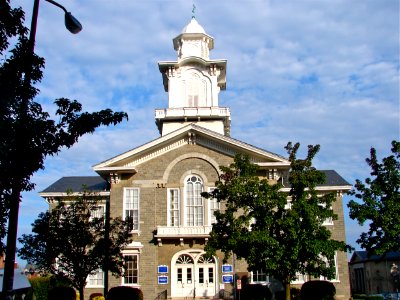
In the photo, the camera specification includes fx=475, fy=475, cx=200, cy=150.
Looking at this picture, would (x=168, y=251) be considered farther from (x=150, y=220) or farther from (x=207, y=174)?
(x=207, y=174)

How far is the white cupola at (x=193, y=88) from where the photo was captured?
40.4 m

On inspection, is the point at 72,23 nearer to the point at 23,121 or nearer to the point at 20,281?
the point at 23,121

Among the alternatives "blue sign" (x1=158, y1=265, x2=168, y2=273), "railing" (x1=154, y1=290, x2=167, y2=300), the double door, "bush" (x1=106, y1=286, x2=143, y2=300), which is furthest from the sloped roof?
"bush" (x1=106, y1=286, x2=143, y2=300)

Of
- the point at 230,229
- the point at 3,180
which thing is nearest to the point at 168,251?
the point at 230,229

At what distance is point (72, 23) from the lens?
10820mm

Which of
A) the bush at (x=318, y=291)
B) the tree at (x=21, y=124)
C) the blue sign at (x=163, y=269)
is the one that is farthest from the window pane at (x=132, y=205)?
the tree at (x=21, y=124)

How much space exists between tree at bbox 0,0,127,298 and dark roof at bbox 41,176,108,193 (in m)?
26.4

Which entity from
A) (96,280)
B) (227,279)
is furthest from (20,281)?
(227,279)

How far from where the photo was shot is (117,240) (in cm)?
2611

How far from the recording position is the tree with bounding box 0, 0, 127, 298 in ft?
31.2

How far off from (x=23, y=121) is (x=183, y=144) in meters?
25.1

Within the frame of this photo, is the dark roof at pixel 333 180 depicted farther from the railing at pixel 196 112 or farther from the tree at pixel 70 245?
the tree at pixel 70 245

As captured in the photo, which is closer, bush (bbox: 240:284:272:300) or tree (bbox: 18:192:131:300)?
tree (bbox: 18:192:131:300)

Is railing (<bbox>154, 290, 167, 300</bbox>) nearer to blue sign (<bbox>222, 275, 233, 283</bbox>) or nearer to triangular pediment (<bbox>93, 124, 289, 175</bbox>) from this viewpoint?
blue sign (<bbox>222, 275, 233, 283</bbox>)
